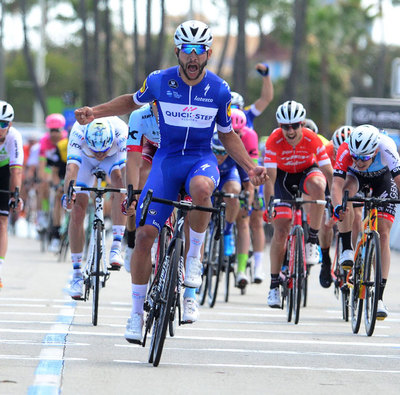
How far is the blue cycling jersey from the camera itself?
9.36 metres

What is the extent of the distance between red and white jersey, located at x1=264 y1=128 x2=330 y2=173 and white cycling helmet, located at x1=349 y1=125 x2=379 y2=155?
199cm

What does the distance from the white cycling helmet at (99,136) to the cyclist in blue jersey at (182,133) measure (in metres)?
3.30

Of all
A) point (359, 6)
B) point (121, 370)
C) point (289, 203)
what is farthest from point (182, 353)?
point (359, 6)

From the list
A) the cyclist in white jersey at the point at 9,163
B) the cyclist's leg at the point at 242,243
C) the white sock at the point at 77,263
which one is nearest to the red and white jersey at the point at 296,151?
the cyclist's leg at the point at 242,243

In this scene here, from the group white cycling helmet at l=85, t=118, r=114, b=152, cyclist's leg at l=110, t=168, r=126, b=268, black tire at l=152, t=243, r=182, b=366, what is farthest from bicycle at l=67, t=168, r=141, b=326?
black tire at l=152, t=243, r=182, b=366

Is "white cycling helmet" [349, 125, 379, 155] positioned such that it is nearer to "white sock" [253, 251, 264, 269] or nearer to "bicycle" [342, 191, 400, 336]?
"bicycle" [342, 191, 400, 336]

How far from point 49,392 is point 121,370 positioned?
3.67 feet

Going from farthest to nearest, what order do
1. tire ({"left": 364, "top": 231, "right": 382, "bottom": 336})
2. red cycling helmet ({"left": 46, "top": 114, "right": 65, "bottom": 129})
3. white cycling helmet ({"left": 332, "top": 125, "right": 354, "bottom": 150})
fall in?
1. red cycling helmet ({"left": 46, "top": 114, "right": 65, "bottom": 129})
2. white cycling helmet ({"left": 332, "top": 125, "right": 354, "bottom": 150})
3. tire ({"left": 364, "top": 231, "right": 382, "bottom": 336})

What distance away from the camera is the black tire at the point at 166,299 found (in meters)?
8.80

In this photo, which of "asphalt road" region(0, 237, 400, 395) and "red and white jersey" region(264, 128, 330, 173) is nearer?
"asphalt road" region(0, 237, 400, 395)

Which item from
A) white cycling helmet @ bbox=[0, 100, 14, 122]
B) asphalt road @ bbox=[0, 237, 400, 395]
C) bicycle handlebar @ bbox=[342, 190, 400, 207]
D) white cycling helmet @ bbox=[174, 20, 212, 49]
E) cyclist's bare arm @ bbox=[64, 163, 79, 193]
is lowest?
asphalt road @ bbox=[0, 237, 400, 395]

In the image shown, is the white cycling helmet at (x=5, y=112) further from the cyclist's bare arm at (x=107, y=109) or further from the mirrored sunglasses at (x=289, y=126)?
the cyclist's bare arm at (x=107, y=109)

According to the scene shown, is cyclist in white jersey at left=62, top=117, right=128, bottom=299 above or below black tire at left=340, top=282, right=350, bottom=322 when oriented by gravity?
above

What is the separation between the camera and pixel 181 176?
30.5 feet
